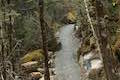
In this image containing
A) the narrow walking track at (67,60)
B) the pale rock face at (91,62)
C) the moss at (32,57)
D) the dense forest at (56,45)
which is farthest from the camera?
the moss at (32,57)

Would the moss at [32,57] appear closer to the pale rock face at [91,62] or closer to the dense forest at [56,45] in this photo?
the dense forest at [56,45]

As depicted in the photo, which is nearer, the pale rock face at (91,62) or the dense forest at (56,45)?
the dense forest at (56,45)

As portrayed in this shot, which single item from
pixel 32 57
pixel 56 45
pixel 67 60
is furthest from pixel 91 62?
pixel 56 45

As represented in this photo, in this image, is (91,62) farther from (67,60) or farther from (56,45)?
(56,45)

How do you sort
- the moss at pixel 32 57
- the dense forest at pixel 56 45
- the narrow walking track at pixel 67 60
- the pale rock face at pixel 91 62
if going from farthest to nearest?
the moss at pixel 32 57 < the narrow walking track at pixel 67 60 < the pale rock face at pixel 91 62 < the dense forest at pixel 56 45

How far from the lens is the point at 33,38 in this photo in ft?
84.0

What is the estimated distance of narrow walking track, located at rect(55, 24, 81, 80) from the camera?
19969 millimetres

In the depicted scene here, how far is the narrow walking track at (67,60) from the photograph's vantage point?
1997 centimetres

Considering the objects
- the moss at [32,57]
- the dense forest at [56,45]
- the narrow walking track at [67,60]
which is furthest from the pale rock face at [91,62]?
the moss at [32,57]

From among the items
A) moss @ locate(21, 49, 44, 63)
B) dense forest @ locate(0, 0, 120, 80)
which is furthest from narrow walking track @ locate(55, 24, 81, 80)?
moss @ locate(21, 49, 44, 63)

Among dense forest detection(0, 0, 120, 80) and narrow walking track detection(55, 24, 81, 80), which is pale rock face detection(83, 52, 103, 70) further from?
narrow walking track detection(55, 24, 81, 80)

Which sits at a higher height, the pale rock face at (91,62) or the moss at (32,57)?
the pale rock face at (91,62)

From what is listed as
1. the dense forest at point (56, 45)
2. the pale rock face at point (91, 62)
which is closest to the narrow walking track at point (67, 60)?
the dense forest at point (56, 45)

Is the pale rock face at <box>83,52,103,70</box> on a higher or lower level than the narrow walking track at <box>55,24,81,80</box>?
higher
